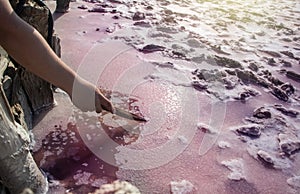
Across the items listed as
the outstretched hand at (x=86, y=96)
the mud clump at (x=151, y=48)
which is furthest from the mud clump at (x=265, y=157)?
the mud clump at (x=151, y=48)

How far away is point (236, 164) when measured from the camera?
245cm

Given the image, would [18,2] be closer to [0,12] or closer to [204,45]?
[0,12]

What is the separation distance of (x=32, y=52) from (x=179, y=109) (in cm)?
164

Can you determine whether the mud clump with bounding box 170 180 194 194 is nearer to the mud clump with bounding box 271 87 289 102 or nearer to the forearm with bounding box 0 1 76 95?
the forearm with bounding box 0 1 76 95

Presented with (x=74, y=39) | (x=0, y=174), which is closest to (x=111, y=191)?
(x=0, y=174)

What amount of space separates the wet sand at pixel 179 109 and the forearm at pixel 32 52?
0.70 metres

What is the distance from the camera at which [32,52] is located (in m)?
1.68

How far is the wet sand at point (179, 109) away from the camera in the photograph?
7.52 ft

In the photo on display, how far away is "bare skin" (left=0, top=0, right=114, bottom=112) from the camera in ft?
5.12

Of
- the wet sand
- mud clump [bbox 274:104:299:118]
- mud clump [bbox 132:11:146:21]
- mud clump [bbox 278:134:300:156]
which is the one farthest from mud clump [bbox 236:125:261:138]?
mud clump [bbox 132:11:146:21]

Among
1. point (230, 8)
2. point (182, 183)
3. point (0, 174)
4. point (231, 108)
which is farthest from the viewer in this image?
point (230, 8)

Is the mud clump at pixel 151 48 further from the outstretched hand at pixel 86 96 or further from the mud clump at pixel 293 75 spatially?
the outstretched hand at pixel 86 96

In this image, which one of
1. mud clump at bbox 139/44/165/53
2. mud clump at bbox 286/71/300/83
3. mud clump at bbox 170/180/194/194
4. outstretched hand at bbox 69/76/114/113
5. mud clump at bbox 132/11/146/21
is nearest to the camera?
outstretched hand at bbox 69/76/114/113

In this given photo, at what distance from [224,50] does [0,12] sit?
3302 millimetres
